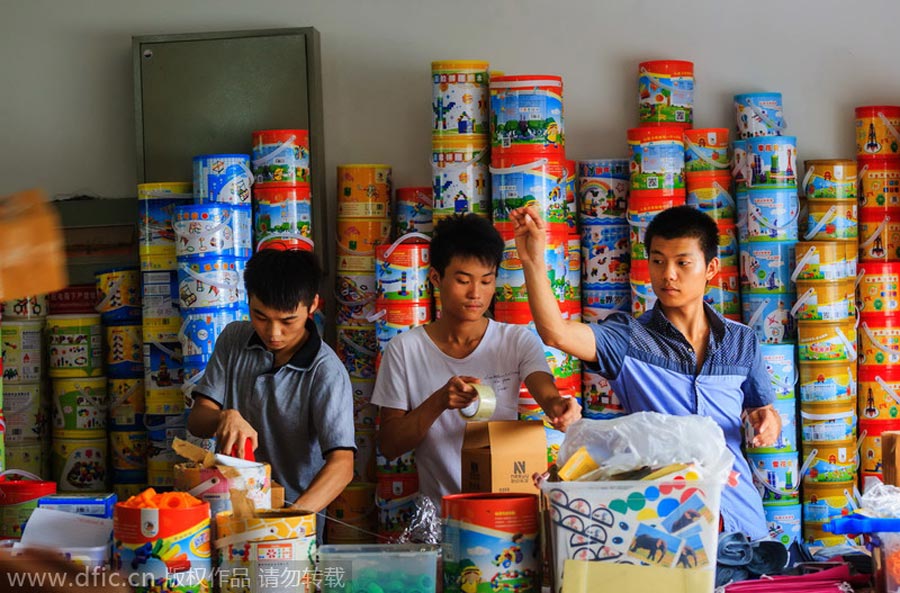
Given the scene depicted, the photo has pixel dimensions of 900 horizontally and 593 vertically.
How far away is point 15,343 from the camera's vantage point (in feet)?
14.4

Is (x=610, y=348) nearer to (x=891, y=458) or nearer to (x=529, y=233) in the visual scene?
(x=529, y=233)

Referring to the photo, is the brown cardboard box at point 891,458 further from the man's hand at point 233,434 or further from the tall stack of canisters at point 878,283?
the tall stack of canisters at point 878,283

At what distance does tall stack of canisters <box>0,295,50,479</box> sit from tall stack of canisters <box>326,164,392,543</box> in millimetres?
1125

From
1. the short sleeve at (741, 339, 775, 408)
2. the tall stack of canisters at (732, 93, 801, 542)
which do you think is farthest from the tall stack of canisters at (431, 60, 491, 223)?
the short sleeve at (741, 339, 775, 408)

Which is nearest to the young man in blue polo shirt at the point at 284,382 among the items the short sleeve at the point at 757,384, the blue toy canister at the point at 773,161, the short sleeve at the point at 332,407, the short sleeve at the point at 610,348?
the short sleeve at the point at 332,407

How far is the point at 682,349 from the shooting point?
3164mm

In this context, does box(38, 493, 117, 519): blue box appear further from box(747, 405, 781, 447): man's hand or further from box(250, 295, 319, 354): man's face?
box(747, 405, 781, 447): man's hand

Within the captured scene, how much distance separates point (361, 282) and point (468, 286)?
1.11 m

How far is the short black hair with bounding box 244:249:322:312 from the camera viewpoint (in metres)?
3.04

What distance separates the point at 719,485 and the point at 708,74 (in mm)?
2679

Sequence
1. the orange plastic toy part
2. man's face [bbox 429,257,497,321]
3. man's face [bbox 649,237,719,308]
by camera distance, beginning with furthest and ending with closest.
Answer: man's face [bbox 429,257,497,321], man's face [bbox 649,237,719,308], the orange plastic toy part

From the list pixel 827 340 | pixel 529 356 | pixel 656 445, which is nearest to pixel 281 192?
pixel 529 356

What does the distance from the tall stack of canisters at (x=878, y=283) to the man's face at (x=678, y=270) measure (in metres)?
1.30

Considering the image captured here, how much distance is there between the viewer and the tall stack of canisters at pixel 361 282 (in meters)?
4.26
